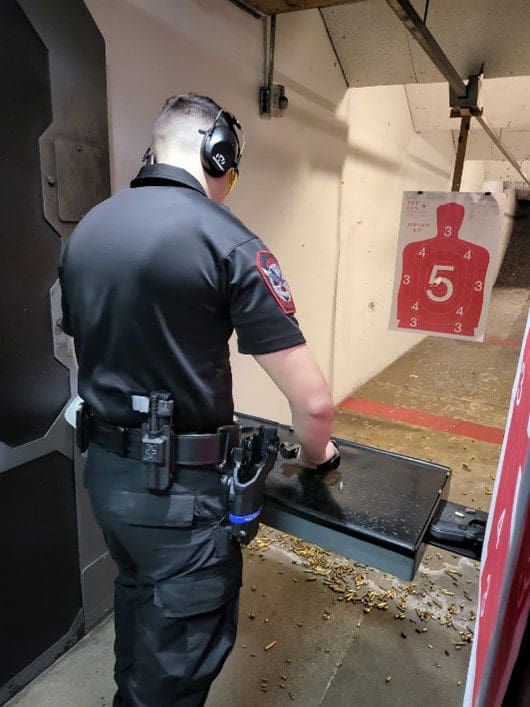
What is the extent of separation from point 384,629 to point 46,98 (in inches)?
88.6

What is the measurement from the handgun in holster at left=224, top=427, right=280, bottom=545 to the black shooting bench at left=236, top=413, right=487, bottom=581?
0.15 meters

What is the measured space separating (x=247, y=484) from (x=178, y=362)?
328mm

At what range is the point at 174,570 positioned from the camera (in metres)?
1.10

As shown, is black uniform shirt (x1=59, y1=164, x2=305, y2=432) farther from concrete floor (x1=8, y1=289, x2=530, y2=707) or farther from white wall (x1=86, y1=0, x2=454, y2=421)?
concrete floor (x1=8, y1=289, x2=530, y2=707)

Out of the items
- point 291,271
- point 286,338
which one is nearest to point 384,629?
point 286,338

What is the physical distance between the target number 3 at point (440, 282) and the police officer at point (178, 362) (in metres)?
1.94

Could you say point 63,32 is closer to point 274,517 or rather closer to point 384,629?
point 274,517

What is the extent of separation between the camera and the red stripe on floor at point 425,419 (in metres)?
3.69

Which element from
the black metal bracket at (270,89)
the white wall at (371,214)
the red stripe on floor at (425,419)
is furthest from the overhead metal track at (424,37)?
the red stripe on floor at (425,419)

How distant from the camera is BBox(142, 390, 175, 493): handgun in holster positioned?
1048 millimetres

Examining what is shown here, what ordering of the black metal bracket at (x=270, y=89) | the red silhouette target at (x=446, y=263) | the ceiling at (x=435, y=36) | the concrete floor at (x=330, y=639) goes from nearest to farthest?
1. the concrete floor at (x=330, y=639)
2. the black metal bracket at (x=270, y=89)
3. the ceiling at (x=435, y=36)
4. the red silhouette target at (x=446, y=263)

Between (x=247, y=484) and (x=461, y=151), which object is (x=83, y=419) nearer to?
(x=247, y=484)

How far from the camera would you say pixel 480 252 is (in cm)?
271

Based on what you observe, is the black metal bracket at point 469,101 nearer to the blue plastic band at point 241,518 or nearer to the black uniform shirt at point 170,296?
the black uniform shirt at point 170,296
